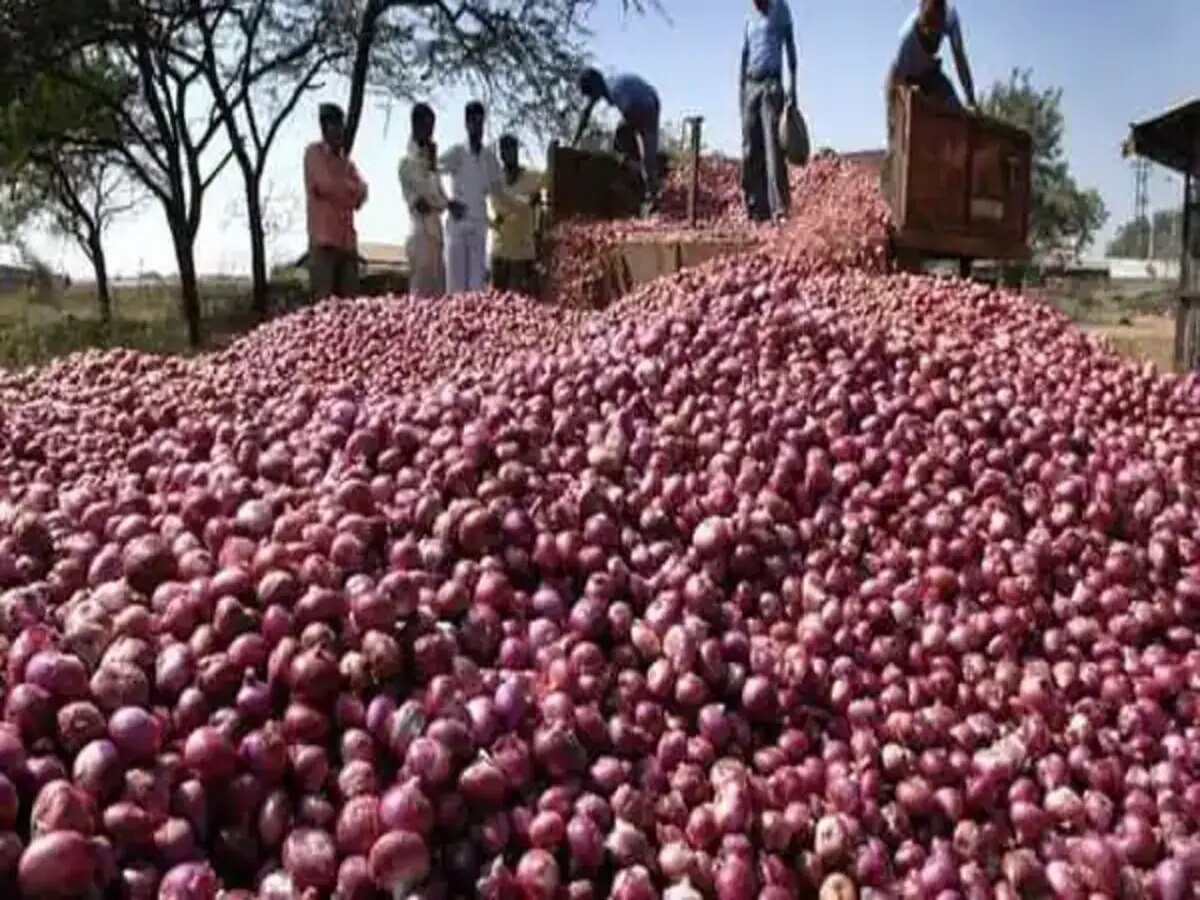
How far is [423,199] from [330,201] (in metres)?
0.65

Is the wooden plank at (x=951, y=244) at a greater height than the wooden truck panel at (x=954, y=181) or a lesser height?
lesser

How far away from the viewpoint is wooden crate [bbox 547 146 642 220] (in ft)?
25.9

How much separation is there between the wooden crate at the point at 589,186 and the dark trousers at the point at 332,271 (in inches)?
49.4

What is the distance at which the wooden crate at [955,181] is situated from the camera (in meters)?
5.35

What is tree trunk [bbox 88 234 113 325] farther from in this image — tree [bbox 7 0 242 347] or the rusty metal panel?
the rusty metal panel

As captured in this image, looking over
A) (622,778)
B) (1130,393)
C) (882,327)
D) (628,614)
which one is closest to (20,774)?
(622,778)

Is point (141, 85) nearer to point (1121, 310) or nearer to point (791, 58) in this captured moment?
point (791, 58)

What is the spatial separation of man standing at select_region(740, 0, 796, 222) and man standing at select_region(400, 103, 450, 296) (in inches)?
75.3

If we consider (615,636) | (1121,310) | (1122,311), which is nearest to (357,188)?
(615,636)

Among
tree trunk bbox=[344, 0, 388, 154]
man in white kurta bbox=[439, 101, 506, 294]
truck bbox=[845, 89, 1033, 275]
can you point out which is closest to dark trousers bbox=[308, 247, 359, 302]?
man in white kurta bbox=[439, 101, 506, 294]

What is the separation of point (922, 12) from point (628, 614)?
18.9 feet

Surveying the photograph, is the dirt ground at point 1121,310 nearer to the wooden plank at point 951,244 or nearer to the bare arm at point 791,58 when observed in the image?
the bare arm at point 791,58

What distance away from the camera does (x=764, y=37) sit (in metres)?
7.89

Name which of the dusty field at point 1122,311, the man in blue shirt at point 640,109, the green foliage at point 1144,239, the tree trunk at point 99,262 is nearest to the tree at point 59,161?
the tree trunk at point 99,262
